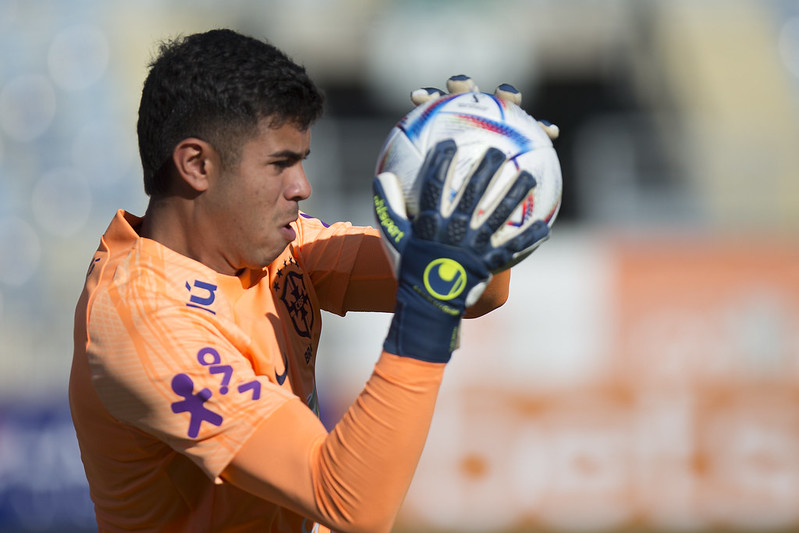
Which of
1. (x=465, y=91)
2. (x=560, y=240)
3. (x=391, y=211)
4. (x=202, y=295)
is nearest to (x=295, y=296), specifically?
(x=202, y=295)

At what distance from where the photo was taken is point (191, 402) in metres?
1.94

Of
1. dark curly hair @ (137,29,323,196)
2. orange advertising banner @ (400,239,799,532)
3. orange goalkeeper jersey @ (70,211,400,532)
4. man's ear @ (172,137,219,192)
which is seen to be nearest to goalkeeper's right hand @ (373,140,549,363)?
orange goalkeeper jersey @ (70,211,400,532)

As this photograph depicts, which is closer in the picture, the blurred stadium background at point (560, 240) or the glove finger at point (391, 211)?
the glove finger at point (391, 211)

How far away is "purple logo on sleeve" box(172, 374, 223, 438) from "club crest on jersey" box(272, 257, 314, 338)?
52 centimetres

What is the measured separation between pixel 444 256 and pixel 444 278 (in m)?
0.04

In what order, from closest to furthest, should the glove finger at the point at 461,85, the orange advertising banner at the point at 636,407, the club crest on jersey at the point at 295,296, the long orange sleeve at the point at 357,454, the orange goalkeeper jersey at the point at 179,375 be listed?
the long orange sleeve at the point at 357,454 < the orange goalkeeper jersey at the point at 179,375 < the glove finger at the point at 461,85 < the club crest on jersey at the point at 295,296 < the orange advertising banner at the point at 636,407

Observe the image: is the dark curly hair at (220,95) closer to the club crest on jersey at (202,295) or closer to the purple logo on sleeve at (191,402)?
the club crest on jersey at (202,295)

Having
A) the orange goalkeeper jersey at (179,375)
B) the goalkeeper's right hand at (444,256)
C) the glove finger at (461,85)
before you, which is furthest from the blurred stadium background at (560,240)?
the goalkeeper's right hand at (444,256)

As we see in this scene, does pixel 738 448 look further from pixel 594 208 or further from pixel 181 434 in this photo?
pixel 181 434

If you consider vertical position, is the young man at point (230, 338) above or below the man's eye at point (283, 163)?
below

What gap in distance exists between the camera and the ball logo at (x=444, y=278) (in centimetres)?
188

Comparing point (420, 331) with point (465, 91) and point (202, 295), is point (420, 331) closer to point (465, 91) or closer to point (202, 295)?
point (202, 295)

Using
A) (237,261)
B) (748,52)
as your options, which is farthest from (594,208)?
(237,261)

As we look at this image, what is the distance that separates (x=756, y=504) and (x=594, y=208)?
268cm
